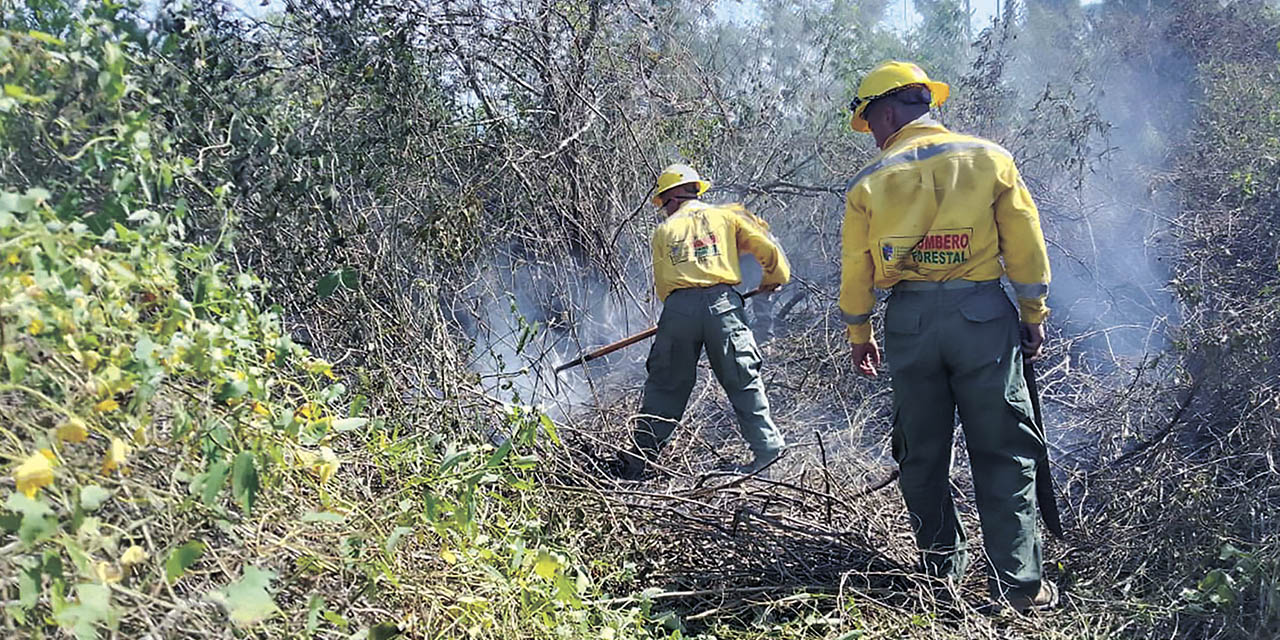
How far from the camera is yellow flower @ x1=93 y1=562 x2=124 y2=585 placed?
161 cm

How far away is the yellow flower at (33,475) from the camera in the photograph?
1471 mm

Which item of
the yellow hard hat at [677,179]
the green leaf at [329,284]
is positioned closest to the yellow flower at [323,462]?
the green leaf at [329,284]

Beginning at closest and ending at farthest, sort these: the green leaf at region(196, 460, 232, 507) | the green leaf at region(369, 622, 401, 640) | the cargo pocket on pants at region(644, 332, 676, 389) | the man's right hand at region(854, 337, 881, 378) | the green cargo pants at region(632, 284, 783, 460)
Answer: the green leaf at region(196, 460, 232, 507) → the green leaf at region(369, 622, 401, 640) → the man's right hand at region(854, 337, 881, 378) → the green cargo pants at region(632, 284, 783, 460) → the cargo pocket on pants at region(644, 332, 676, 389)

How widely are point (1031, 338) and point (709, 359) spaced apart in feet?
6.26

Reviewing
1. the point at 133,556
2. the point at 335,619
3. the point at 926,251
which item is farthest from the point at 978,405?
the point at 133,556

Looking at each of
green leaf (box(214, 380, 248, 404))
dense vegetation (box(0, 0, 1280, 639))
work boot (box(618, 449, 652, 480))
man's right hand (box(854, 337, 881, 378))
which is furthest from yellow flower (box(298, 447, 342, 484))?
work boot (box(618, 449, 652, 480))

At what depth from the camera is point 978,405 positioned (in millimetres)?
3064

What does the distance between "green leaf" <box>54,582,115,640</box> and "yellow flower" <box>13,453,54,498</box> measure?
0.61 feet

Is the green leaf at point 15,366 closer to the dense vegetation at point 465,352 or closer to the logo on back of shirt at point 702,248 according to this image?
the dense vegetation at point 465,352

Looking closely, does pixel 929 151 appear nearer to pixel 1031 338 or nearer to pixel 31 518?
pixel 1031 338

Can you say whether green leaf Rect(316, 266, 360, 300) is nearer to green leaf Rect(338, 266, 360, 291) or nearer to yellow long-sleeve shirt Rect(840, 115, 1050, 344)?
green leaf Rect(338, 266, 360, 291)

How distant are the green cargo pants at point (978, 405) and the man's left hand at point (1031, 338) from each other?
3.5 inches

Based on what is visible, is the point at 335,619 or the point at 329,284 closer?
the point at 335,619

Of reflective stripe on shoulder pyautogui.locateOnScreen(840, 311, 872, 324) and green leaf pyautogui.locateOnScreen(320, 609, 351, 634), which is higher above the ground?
reflective stripe on shoulder pyautogui.locateOnScreen(840, 311, 872, 324)
